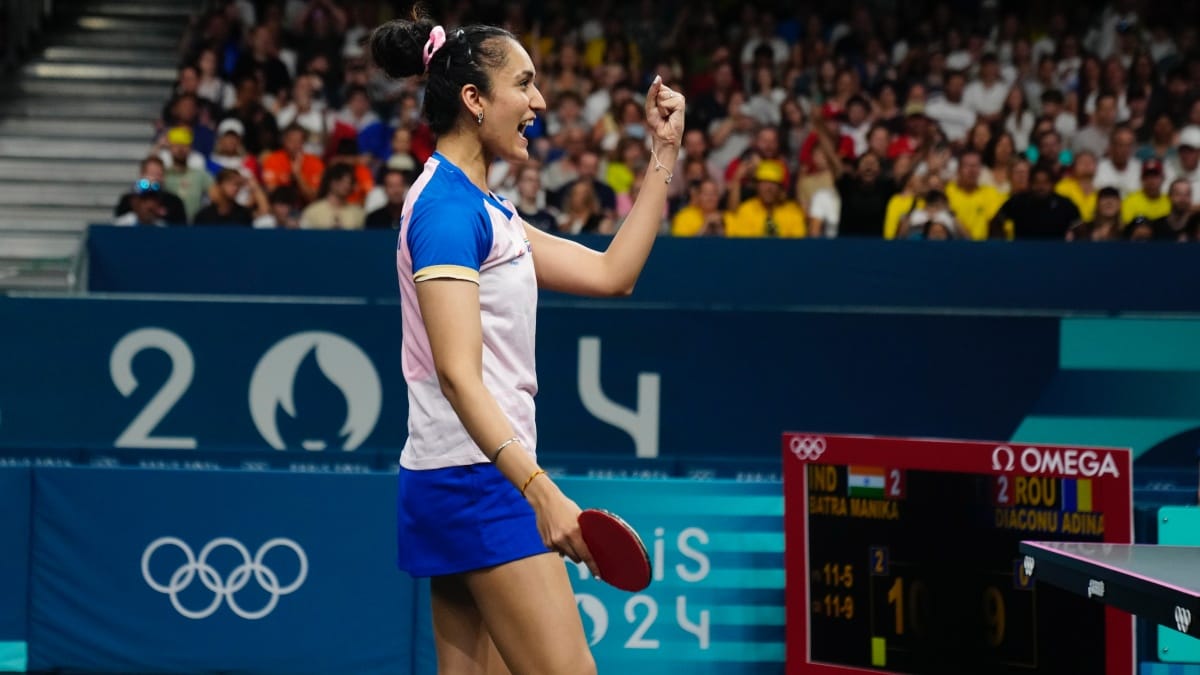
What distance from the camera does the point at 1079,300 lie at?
10.3m

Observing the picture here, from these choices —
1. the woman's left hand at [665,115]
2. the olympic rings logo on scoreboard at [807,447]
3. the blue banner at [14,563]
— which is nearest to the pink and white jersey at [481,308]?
the woman's left hand at [665,115]

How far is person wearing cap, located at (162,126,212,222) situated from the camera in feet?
40.1

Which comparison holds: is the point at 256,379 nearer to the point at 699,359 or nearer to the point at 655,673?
the point at 699,359

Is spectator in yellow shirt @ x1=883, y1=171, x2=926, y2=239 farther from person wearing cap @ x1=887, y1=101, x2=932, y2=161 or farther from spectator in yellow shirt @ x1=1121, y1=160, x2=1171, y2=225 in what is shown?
spectator in yellow shirt @ x1=1121, y1=160, x2=1171, y2=225

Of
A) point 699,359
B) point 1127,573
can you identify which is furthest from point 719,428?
point 1127,573

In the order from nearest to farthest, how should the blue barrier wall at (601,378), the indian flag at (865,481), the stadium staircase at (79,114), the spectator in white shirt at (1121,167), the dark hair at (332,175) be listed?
the indian flag at (865,481)
the blue barrier wall at (601,378)
the dark hair at (332,175)
the spectator in white shirt at (1121,167)
the stadium staircase at (79,114)

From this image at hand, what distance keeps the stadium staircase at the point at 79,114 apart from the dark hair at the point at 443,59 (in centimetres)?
1038

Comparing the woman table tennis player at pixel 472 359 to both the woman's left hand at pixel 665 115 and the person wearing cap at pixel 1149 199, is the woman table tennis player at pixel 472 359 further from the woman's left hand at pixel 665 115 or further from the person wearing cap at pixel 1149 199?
the person wearing cap at pixel 1149 199

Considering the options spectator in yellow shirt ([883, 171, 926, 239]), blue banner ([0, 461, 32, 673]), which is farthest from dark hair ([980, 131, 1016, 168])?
blue banner ([0, 461, 32, 673])

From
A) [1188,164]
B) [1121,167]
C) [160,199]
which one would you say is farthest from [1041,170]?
[160,199]

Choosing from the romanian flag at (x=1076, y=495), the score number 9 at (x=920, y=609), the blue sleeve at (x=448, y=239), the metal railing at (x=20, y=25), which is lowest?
the score number 9 at (x=920, y=609)

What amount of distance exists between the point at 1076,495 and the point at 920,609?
0.68 meters

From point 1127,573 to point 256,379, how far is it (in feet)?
20.7

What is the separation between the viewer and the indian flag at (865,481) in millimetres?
5562
